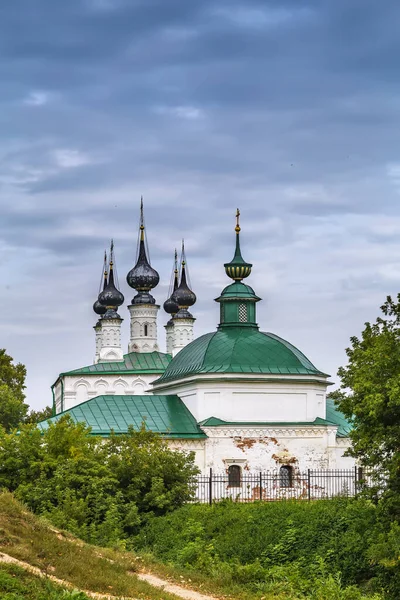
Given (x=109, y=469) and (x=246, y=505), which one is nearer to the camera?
(x=246, y=505)

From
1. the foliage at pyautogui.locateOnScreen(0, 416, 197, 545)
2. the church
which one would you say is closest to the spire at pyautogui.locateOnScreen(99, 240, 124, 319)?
the church

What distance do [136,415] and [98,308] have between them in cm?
3590

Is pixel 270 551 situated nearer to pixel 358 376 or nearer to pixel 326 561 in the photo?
pixel 326 561

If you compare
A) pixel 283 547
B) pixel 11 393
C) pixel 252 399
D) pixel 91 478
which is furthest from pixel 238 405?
pixel 11 393

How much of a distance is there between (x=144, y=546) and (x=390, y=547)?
877cm

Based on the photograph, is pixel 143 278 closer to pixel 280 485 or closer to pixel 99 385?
pixel 99 385

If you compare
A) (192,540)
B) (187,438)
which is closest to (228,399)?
(187,438)

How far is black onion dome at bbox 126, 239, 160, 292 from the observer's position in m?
75.1

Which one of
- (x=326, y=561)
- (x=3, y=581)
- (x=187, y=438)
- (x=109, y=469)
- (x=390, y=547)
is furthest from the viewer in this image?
(x=187, y=438)

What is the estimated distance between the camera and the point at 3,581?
1875 cm

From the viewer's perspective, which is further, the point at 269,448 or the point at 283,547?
the point at 269,448

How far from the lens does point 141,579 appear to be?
2262 centimetres

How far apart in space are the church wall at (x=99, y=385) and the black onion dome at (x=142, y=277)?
210 inches

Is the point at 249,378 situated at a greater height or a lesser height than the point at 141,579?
greater
